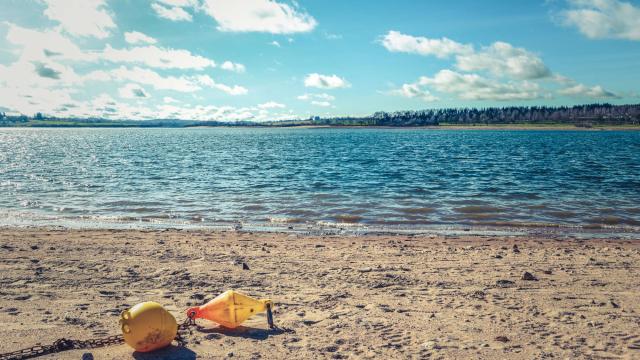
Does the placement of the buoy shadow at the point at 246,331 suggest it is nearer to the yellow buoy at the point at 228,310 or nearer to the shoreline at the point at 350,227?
the yellow buoy at the point at 228,310

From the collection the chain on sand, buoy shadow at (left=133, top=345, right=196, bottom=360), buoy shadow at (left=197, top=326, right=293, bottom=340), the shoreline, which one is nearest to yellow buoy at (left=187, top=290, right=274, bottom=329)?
buoy shadow at (left=197, top=326, right=293, bottom=340)

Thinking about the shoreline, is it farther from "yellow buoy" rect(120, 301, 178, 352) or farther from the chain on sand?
"yellow buoy" rect(120, 301, 178, 352)

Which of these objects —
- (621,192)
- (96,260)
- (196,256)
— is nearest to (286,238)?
(196,256)

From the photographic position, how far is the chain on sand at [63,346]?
5434 mm

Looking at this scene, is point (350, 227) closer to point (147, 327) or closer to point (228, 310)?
Answer: point (228, 310)

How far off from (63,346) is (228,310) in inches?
82.4

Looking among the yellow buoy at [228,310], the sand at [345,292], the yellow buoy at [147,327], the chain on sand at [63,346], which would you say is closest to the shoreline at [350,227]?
the sand at [345,292]

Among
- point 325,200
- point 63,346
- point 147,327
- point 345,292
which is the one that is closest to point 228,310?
point 147,327

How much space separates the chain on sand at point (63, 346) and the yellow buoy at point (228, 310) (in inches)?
17.5

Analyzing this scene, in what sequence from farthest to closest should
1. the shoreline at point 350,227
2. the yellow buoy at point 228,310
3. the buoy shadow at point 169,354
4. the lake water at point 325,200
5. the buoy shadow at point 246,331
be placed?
the lake water at point 325,200
the shoreline at point 350,227
the yellow buoy at point 228,310
the buoy shadow at point 246,331
the buoy shadow at point 169,354

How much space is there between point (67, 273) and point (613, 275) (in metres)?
11.2

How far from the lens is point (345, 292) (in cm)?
806

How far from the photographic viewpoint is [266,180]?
28906mm

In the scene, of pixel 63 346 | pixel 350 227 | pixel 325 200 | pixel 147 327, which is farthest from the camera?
pixel 325 200
